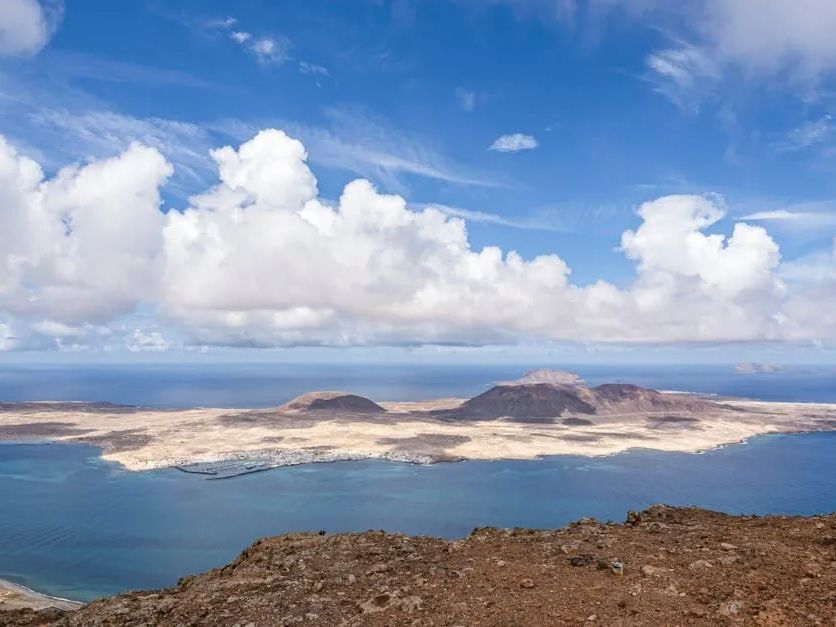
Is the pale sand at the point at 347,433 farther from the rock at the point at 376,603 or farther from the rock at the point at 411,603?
the rock at the point at 411,603

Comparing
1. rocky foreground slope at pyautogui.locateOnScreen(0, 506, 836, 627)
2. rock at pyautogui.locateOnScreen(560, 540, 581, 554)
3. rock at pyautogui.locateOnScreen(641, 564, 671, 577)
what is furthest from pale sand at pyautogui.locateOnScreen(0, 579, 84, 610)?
rock at pyautogui.locateOnScreen(641, 564, 671, 577)

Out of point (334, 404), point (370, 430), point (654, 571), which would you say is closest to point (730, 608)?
point (654, 571)

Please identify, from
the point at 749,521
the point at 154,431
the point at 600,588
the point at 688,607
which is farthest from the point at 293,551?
the point at 154,431

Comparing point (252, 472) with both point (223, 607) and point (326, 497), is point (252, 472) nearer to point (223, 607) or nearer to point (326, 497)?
point (326, 497)

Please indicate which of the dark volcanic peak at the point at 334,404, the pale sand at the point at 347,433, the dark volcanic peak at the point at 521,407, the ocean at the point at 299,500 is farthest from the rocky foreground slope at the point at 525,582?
the dark volcanic peak at the point at 334,404

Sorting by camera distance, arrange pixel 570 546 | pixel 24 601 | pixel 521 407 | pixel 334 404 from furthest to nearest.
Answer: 1. pixel 521 407
2. pixel 334 404
3. pixel 24 601
4. pixel 570 546

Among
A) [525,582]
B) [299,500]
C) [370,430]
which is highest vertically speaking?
[525,582]

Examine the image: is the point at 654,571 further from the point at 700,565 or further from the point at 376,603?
the point at 376,603
